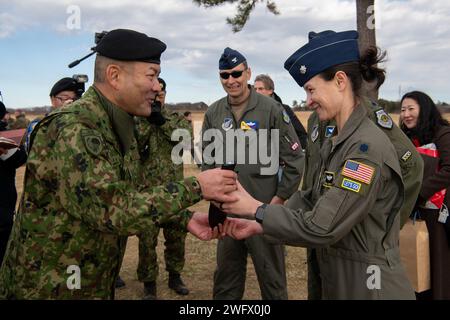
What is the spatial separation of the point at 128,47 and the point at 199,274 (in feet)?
14.3

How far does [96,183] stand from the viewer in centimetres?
207

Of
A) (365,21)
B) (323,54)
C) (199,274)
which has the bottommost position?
(199,274)

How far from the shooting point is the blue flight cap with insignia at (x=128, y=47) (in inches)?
94.6

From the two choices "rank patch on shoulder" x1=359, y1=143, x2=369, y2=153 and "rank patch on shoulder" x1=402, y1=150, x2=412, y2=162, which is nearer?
"rank patch on shoulder" x1=359, y1=143, x2=369, y2=153

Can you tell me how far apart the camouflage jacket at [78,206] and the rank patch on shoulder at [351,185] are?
752mm

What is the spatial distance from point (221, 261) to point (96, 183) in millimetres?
2799

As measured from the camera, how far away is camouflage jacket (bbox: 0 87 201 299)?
211 cm

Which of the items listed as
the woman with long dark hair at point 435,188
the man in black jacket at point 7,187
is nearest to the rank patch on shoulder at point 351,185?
the woman with long dark hair at point 435,188

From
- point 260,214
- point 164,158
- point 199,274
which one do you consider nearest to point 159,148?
point 164,158

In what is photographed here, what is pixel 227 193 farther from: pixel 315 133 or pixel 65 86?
pixel 65 86

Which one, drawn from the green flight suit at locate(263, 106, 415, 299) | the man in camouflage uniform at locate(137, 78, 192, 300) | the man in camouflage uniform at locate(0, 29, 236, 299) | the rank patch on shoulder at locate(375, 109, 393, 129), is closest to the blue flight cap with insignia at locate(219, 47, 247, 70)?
the man in camouflage uniform at locate(137, 78, 192, 300)

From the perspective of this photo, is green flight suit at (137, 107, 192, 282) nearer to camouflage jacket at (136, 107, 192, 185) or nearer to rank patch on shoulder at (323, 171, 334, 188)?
camouflage jacket at (136, 107, 192, 185)

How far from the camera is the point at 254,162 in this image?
4.55 meters
